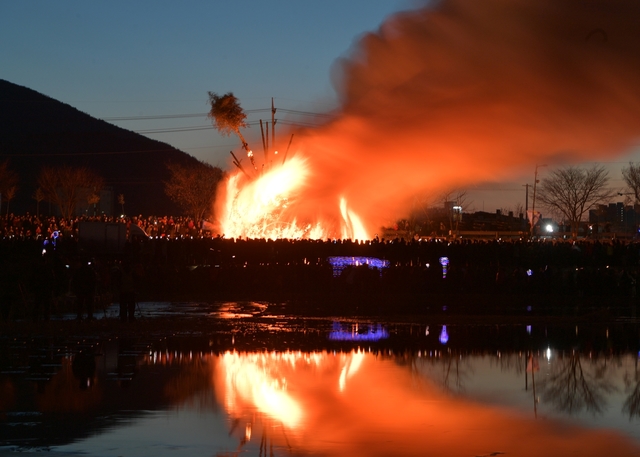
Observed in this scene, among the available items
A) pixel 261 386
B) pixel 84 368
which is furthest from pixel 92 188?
pixel 261 386

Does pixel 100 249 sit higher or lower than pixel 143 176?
lower

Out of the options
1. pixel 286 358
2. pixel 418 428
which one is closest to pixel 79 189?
pixel 286 358

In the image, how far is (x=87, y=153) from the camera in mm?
149000

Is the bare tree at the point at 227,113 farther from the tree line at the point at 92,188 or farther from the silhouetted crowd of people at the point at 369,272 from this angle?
the tree line at the point at 92,188

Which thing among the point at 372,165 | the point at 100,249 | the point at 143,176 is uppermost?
the point at 143,176

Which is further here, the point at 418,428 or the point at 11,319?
the point at 11,319

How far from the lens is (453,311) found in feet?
82.3

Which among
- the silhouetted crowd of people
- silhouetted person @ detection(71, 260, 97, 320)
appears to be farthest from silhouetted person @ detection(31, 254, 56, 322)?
the silhouetted crowd of people

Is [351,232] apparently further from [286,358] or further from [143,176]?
[143,176]

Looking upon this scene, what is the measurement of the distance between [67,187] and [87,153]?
61859 mm

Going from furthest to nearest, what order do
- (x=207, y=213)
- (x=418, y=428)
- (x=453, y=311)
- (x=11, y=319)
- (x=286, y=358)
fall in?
(x=207, y=213) → (x=453, y=311) → (x=11, y=319) → (x=286, y=358) → (x=418, y=428)

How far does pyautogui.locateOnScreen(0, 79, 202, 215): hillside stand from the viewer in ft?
434

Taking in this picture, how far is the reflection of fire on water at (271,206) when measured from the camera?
41.1m

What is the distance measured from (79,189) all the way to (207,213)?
1781 centimetres
